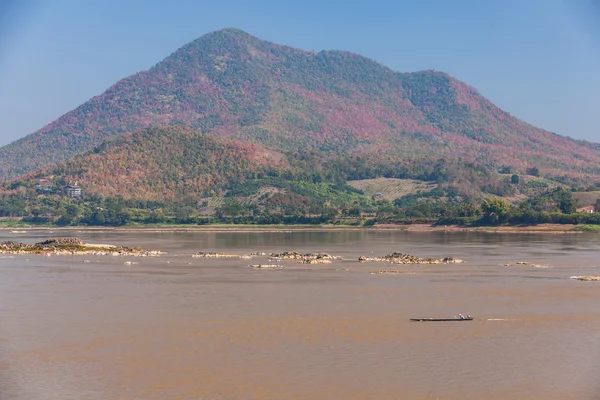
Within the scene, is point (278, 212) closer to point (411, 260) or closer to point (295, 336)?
point (411, 260)

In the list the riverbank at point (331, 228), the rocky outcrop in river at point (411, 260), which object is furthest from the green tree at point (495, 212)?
the rocky outcrop in river at point (411, 260)

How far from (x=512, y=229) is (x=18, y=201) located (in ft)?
399

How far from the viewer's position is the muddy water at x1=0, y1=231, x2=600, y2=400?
23.6 m

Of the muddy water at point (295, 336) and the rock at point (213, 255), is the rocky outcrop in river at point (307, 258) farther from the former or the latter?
the muddy water at point (295, 336)

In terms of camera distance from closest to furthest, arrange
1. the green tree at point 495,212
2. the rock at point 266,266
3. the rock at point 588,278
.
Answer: the rock at point 588,278 < the rock at point 266,266 < the green tree at point 495,212

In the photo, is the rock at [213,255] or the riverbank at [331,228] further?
the riverbank at [331,228]

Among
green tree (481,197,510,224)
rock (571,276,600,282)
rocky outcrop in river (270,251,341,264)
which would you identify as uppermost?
green tree (481,197,510,224)

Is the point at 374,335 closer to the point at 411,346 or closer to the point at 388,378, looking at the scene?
the point at 411,346

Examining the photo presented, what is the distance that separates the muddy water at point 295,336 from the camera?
2358 cm

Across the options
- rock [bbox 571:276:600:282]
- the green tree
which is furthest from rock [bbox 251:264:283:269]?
the green tree

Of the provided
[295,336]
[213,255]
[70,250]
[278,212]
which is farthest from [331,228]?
[295,336]

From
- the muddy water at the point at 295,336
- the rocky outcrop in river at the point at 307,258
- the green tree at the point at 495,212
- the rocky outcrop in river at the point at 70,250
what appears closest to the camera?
the muddy water at the point at 295,336

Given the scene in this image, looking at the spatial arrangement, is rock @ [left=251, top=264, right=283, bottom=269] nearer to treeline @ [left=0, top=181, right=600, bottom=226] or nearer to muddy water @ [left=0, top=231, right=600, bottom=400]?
muddy water @ [left=0, top=231, right=600, bottom=400]

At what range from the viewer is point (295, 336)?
30312mm
